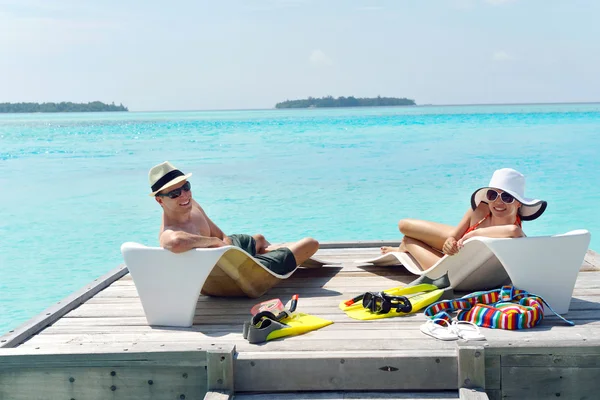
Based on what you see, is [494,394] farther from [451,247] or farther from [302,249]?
[302,249]

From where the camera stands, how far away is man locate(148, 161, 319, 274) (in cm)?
432

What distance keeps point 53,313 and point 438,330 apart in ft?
8.33

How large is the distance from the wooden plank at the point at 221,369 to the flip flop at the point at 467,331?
50.8 inches

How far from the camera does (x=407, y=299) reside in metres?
4.43

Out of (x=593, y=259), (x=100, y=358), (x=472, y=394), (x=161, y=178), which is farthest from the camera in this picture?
(x=593, y=259)

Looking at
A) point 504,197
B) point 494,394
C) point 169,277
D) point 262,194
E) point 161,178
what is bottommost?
point 262,194

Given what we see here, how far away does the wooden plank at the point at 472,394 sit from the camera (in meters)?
3.35

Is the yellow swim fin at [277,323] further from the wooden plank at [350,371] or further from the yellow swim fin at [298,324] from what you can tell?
the wooden plank at [350,371]

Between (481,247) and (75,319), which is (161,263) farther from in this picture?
(481,247)

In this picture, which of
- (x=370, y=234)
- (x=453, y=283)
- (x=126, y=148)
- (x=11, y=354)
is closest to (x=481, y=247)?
(x=453, y=283)

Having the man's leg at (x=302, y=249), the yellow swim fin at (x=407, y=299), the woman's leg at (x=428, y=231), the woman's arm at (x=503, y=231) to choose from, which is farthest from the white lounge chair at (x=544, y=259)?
the man's leg at (x=302, y=249)

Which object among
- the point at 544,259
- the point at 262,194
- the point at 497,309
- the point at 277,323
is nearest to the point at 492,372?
the point at 497,309

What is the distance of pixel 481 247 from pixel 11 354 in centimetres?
296

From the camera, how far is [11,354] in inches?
148
